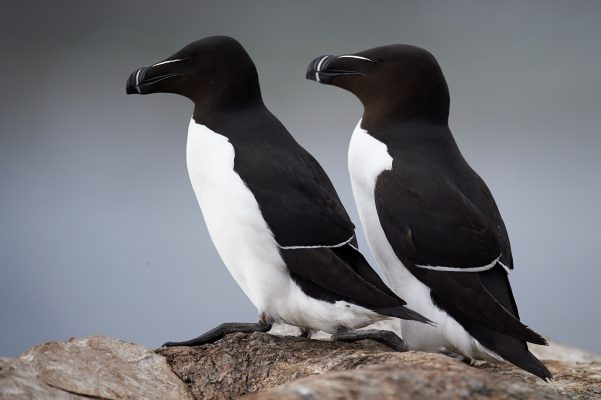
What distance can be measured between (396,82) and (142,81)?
1225 mm

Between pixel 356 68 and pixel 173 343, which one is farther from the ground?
pixel 356 68

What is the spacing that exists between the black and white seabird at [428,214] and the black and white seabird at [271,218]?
18 cm

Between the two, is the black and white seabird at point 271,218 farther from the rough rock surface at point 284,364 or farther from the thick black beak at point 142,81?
the thick black beak at point 142,81

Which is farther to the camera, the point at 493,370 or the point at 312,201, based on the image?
the point at 493,370

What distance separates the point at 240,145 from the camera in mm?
4098

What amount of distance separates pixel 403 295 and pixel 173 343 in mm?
1056

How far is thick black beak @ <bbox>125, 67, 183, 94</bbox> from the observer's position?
4449 millimetres

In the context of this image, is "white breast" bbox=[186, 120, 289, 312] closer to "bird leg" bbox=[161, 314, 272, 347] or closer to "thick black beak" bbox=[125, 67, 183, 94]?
"bird leg" bbox=[161, 314, 272, 347]

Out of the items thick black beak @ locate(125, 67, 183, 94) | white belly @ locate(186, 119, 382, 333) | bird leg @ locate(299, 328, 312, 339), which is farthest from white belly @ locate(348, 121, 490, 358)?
thick black beak @ locate(125, 67, 183, 94)

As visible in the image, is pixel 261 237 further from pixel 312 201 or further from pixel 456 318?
pixel 456 318

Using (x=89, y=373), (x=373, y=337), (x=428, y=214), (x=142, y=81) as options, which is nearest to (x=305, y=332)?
(x=373, y=337)

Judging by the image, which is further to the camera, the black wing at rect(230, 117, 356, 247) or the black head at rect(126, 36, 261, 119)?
the black head at rect(126, 36, 261, 119)

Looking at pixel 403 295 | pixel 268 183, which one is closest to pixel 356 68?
pixel 268 183

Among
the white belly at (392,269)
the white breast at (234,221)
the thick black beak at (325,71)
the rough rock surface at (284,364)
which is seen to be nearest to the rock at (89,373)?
the rough rock surface at (284,364)
